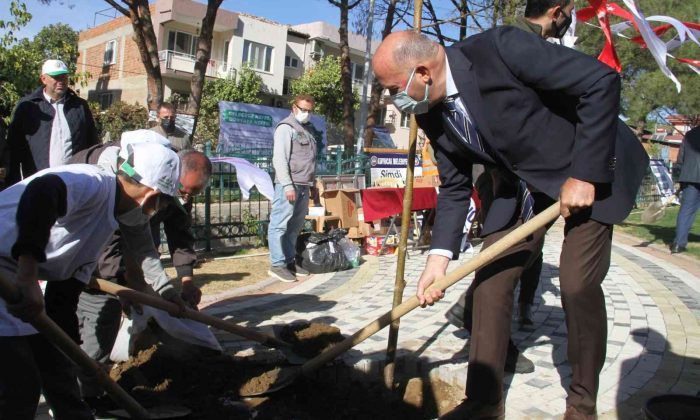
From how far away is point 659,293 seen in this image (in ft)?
20.1

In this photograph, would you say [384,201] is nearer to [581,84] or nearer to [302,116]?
[302,116]

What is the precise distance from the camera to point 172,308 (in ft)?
10.5

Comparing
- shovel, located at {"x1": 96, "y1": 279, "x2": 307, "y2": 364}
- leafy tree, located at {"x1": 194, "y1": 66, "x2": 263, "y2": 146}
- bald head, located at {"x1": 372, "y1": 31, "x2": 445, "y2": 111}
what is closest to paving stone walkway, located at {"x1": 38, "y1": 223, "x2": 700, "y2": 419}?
shovel, located at {"x1": 96, "y1": 279, "x2": 307, "y2": 364}

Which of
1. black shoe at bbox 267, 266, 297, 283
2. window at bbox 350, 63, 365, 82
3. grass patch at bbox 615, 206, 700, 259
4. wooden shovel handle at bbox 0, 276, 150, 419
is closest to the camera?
wooden shovel handle at bbox 0, 276, 150, 419

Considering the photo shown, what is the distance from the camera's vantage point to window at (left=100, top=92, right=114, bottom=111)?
3666 cm

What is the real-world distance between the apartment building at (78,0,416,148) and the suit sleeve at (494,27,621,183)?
2918cm

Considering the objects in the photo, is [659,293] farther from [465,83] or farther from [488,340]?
[465,83]

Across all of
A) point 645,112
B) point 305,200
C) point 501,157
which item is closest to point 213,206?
point 305,200

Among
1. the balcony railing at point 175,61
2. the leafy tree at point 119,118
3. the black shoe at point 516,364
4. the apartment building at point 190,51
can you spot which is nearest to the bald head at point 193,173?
the black shoe at point 516,364

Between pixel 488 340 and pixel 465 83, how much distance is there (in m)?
1.26

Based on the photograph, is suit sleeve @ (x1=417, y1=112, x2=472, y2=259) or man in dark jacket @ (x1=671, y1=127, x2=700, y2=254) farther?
man in dark jacket @ (x1=671, y1=127, x2=700, y2=254)

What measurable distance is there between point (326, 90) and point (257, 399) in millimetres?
32234

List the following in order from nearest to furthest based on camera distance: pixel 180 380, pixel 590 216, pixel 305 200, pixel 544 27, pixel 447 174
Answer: pixel 590 216
pixel 447 174
pixel 544 27
pixel 180 380
pixel 305 200

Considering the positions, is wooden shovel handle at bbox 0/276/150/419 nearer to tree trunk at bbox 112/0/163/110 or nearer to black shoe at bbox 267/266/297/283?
black shoe at bbox 267/266/297/283
